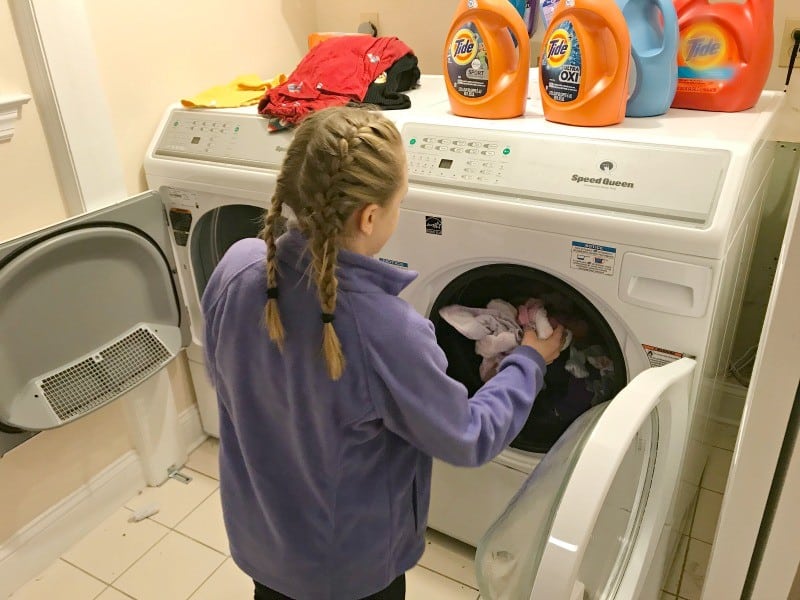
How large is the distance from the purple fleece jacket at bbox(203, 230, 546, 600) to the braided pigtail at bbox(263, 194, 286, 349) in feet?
0.05

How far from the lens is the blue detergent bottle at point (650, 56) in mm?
1213

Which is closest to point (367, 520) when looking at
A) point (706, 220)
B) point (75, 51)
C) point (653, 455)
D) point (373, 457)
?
point (373, 457)

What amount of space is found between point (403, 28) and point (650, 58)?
38.7 inches

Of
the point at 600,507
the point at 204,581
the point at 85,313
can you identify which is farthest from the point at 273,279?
the point at 204,581

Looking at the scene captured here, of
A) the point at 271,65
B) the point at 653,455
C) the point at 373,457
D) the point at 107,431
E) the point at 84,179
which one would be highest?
the point at 271,65

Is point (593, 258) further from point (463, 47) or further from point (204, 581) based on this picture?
point (204, 581)

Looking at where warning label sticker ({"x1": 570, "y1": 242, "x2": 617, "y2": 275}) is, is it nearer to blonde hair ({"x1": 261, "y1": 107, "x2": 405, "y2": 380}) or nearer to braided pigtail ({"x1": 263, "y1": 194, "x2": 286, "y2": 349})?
blonde hair ({"x1": 261, "y1": 107, "x2": 405, "y2": 380})

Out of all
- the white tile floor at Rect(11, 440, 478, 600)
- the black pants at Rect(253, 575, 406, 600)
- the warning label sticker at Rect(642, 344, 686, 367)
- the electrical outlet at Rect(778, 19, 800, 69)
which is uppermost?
the electrical outlet at Rect(778, 19, 800, 69)

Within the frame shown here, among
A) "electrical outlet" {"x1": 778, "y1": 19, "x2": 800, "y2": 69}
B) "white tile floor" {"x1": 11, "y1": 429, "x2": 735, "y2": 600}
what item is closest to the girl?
"white tile floor" {"x1": 11, "y1": 429, "x2": 735, "y2": 600}

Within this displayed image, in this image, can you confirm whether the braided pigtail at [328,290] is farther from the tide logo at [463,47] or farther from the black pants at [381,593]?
the tide logo at [463,47]

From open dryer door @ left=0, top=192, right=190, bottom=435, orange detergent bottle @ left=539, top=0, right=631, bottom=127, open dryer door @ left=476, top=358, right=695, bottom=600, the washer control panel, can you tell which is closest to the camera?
open dryer door @ left=476, top=358, right=695, bottom=600

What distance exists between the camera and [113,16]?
1.54m

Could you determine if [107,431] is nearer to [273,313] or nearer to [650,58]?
[273,313]

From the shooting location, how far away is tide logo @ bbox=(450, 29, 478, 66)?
51.1 inches
